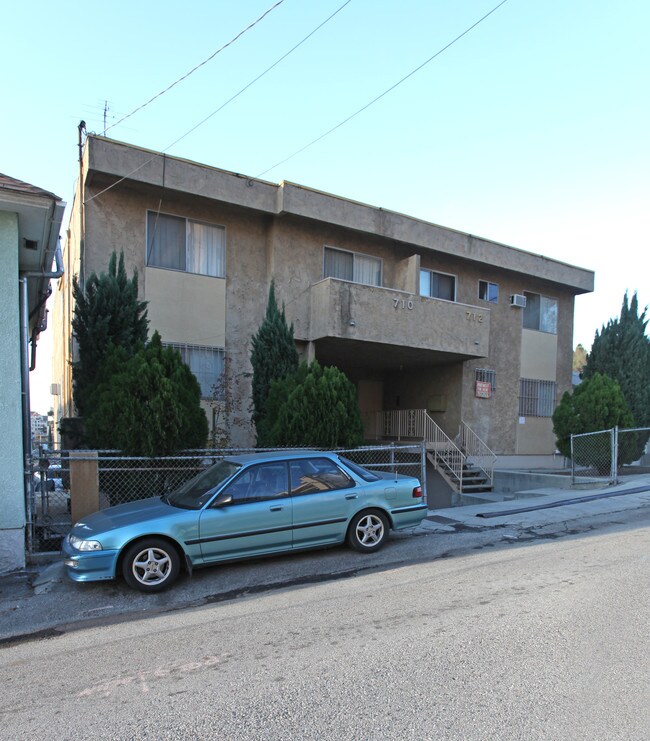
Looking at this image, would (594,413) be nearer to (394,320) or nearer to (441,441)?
(441,441)

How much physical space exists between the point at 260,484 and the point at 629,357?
15562 millimetres

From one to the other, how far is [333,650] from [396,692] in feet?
2.58

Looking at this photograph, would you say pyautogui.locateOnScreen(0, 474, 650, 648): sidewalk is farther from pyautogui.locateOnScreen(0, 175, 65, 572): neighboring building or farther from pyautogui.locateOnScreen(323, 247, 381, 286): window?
pyautogui.locateOnScreen(323, 247, 381, 286): window

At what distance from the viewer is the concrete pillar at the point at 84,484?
25.0 feet

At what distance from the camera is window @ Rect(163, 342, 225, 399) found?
12820 millimetres

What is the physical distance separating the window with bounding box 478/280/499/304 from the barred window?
7.22 feet

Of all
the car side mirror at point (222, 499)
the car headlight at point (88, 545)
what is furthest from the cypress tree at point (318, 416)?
the car headlight at point (88, 545)

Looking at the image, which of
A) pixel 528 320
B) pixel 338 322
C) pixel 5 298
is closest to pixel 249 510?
pixel 5 298

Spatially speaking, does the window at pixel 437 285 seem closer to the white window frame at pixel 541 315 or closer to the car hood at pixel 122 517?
the white window frame at pixel 541 315

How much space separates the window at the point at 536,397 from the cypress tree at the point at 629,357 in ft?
3.96

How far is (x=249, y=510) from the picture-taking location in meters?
6.37

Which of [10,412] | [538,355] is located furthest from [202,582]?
[538,355]

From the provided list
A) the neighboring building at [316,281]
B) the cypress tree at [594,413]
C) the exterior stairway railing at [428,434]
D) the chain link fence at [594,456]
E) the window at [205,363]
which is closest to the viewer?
the neighboring building at [316,281]

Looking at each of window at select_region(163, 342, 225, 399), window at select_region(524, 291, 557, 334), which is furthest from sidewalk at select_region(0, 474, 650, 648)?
window at select_region(524, 291, 557, 334)
